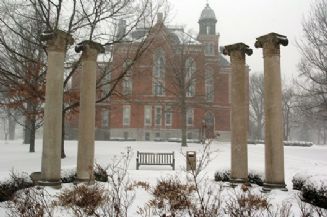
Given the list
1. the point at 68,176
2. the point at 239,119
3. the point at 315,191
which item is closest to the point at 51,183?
the point at 68,176

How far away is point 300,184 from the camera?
11398mm

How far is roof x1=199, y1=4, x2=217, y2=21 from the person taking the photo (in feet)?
177

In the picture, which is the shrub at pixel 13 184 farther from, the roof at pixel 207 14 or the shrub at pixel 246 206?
the roof at pixel 207 14

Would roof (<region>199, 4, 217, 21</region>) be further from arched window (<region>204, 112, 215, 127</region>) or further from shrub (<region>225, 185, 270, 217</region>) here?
shrub (<region>225, 185, 270, 217</region>)

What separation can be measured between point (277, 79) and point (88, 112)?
236 inches

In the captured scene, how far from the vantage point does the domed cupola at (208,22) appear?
53750 mm

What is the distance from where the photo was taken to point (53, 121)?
11195 mm

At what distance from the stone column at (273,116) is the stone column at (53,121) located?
6.22 metres

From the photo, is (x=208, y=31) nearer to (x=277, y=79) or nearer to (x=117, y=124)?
(x=117, y=124)

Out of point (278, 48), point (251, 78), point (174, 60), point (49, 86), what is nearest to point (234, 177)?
point (278, 48)

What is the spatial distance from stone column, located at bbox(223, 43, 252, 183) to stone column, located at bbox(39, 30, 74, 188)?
5503 mm

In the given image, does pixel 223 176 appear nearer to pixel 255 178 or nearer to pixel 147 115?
pixel 255 178

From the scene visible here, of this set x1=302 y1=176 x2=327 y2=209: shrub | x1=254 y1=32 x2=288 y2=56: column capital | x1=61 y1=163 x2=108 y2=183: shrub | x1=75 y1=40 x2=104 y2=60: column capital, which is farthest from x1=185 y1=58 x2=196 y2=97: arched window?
x1=302 y1=176 x2=327 y2=209: shrub

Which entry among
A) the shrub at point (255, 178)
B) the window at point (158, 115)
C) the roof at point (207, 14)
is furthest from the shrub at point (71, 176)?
the roof at point (207, 14)
